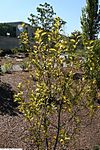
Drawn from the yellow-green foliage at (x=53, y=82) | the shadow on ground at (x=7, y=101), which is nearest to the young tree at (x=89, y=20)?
the shadow on ground at (x=7, y=101)

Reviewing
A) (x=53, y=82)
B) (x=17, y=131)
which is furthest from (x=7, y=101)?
(x=53, y=82)

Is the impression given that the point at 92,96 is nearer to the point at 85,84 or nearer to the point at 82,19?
the point at 85,84

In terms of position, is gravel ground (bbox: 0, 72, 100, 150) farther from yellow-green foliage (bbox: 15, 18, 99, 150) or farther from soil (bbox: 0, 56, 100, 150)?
yellow-green foliage (bbox: 15, 18, 99, 150)

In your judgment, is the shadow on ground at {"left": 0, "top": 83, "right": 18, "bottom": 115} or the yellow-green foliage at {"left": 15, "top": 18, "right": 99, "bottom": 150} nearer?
the yellow-green foliage at {"left": 15, "top": 18, "right": 99, "bottom": 150}

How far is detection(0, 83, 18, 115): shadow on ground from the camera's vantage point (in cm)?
1131

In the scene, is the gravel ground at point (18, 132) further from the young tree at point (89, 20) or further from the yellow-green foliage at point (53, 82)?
the young tree at point (89, 20)

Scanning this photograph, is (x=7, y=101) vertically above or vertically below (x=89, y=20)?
below

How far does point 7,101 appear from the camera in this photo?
12.5 meters

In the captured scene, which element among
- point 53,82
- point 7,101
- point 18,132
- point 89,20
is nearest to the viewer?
point 53,82

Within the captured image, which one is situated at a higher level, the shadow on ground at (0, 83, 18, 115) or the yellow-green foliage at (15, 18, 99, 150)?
the yellow-green foliage at (15, 18, 99, 150)

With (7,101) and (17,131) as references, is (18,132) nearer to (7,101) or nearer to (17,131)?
(17,131)

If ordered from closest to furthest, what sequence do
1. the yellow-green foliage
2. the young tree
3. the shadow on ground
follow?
the yellow-green foliage < the shadow on ground < the young tree

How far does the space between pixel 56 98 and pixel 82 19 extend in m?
17.1

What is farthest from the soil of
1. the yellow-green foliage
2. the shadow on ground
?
the yellow-green foliage
